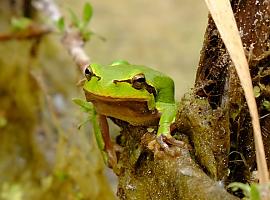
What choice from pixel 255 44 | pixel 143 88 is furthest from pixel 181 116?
pixel 255 44

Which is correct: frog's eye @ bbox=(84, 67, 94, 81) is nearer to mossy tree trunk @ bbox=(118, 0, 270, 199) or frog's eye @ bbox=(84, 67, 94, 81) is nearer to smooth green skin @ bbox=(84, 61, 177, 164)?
smooth green skin @ bbox=(84, 61, 177, 164)

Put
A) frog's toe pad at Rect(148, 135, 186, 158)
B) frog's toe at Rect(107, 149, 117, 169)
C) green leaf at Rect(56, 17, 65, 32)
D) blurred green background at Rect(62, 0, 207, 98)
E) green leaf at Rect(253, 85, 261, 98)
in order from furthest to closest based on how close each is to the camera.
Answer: blurred green background at Rect(62, 0, 207, 98) → green leaf at Rect(56, 17, 65, 32) → frog's toe at Rect(107, 149, 117, 169) → frog's toe pad at Rect(148, 135, 186, 158) → green leaf at Rect(253, 85, 261, 98)

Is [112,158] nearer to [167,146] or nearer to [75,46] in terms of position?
[167,146]

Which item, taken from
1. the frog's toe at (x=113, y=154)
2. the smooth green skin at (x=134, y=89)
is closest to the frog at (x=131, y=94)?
the smooth green skin at (x=134, y=89)

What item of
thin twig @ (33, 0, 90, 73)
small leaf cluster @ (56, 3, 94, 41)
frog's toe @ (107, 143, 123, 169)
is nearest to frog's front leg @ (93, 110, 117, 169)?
frog's toe @ (107, 143, 123, 169)

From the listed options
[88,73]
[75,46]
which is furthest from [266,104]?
[75,46]
